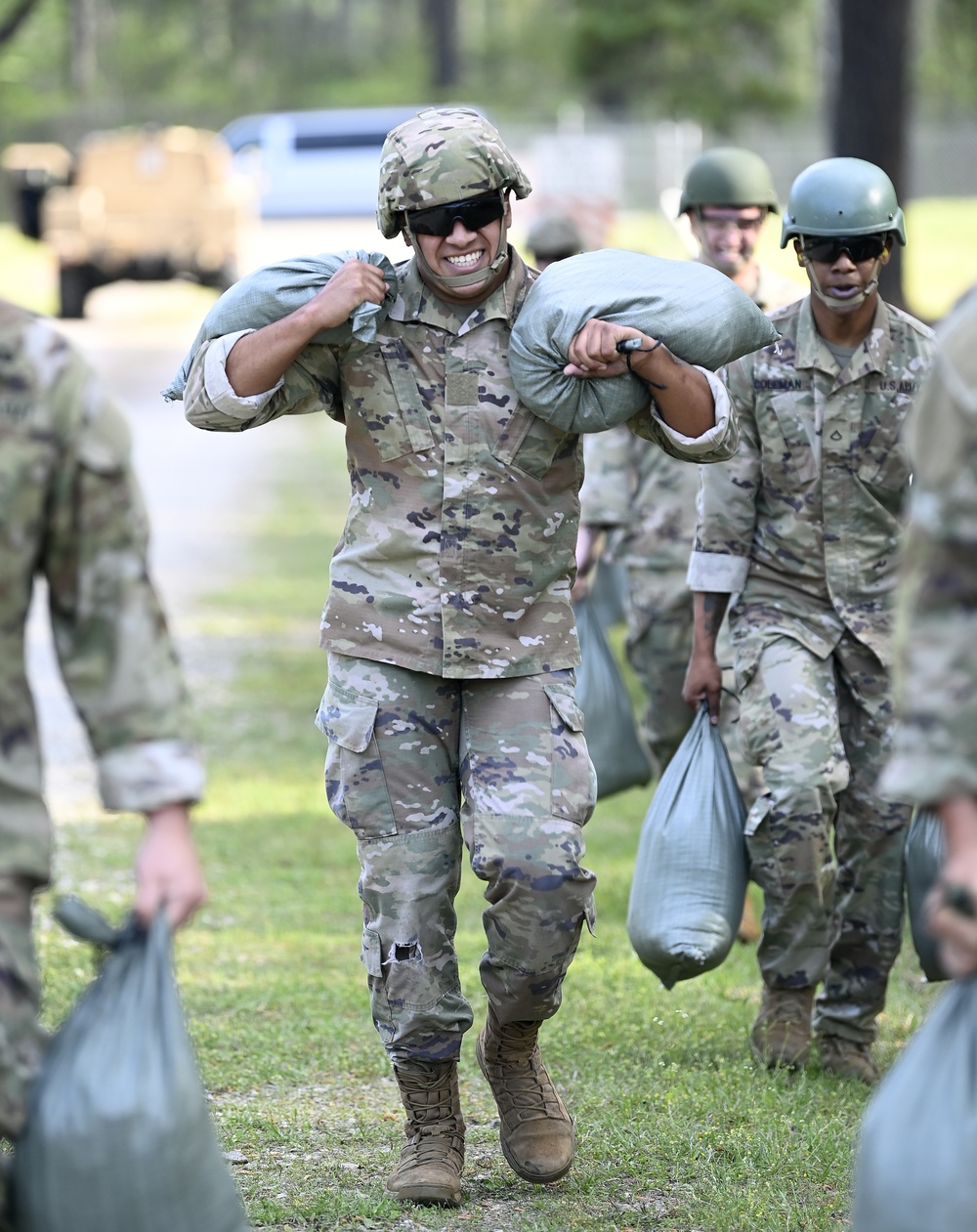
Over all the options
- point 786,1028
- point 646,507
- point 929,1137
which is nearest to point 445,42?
point 646,507

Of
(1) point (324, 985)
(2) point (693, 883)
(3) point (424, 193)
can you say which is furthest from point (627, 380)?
(1) point (324, 985)

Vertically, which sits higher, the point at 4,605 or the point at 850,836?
the point at 4,605

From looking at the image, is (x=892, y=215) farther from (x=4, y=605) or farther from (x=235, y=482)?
(x=235, y=482)

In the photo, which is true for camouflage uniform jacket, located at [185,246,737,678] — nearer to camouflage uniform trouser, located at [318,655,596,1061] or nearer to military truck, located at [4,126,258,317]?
camouflage uniform trouser, located at [318,655,596,1061]

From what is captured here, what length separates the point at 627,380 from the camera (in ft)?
14.4

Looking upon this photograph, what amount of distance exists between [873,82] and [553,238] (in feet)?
26.3

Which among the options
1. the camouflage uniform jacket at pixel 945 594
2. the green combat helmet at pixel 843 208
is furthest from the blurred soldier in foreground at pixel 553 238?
the camouflage uniform jacket at pixel 945 594

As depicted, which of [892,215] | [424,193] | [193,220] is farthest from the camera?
[193,220]

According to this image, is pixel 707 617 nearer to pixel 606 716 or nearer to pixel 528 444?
pixel 528 444

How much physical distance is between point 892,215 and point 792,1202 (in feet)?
7.69

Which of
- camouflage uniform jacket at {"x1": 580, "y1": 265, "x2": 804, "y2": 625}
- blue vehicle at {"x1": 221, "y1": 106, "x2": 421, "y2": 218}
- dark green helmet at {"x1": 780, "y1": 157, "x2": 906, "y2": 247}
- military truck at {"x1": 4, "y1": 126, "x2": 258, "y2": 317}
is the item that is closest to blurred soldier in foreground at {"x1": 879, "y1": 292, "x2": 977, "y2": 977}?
dark green helmet at {"x1": 780, "y1": 157, "x2": 906, "y2": 247}

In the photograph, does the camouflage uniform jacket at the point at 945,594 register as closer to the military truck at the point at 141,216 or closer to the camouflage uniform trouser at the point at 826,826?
the camouflage uniform trouser at the point at 826,826

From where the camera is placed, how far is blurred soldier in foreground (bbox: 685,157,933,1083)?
517 centimetres

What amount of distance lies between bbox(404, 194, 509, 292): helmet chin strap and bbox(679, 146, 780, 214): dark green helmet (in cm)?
252
